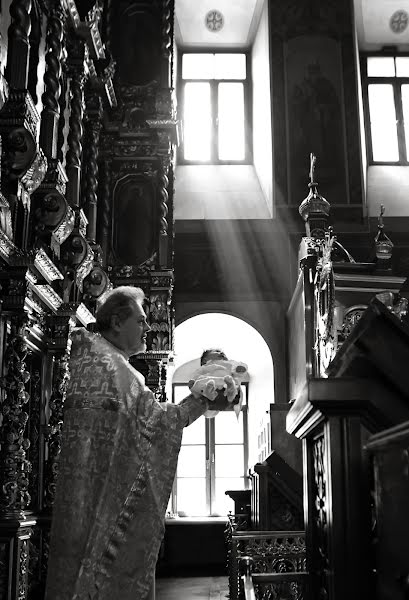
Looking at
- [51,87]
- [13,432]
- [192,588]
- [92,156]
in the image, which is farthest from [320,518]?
[92,156]

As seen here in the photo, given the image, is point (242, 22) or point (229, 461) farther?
point (242, 22)

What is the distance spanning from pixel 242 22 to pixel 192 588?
30.4 feet

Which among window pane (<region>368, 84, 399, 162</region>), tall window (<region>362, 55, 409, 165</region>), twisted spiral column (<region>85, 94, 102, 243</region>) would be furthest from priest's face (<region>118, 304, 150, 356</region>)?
window pane (<region>368, 84, 399, 162</region>)

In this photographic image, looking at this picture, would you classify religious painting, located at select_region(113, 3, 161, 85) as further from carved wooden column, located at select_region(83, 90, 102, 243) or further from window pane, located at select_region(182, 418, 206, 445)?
window pane, located at select_region(182, 418, 206, 445)

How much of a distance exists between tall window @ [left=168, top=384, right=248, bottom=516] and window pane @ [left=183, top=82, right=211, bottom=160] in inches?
173

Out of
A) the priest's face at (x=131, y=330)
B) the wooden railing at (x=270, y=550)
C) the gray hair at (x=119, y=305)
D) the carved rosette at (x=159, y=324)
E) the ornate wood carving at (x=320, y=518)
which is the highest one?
the carved rosette at (x=159, y=324)

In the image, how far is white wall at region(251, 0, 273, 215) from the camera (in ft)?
38.1

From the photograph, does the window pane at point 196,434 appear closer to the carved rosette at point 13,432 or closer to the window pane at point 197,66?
the window pane at point 197,66

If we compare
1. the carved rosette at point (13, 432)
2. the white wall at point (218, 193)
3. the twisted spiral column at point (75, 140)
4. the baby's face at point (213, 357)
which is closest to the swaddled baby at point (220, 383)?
the baby's face at point (213, 357)

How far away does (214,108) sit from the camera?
13.1m

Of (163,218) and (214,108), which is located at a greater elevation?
(214,108)

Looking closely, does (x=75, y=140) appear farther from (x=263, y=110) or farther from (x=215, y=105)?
(x=215, y=105)

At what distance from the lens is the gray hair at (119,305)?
8.68 ft

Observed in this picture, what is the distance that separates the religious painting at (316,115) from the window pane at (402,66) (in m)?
1.81
